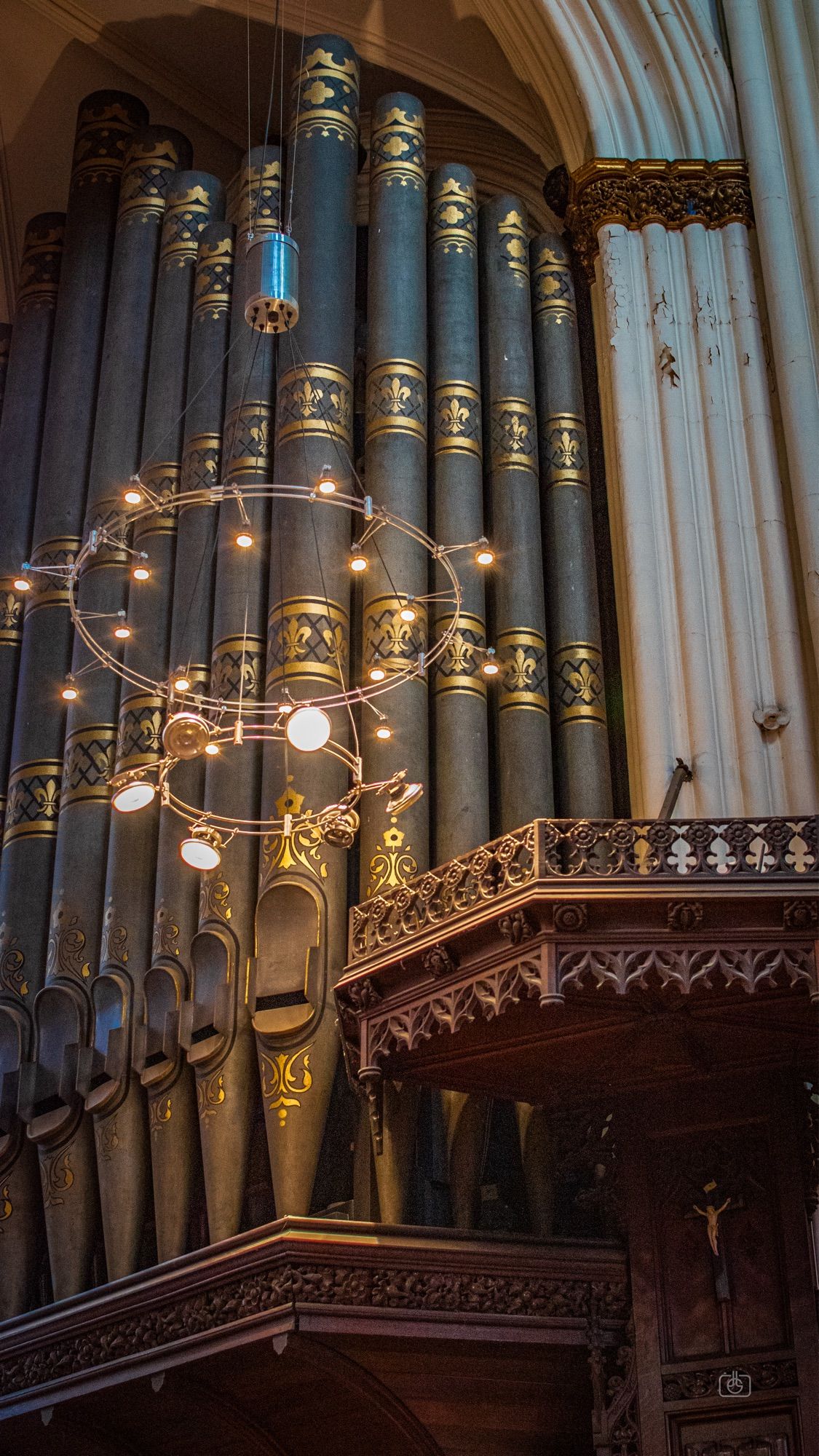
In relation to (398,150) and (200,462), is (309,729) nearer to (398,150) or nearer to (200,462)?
(200,462)

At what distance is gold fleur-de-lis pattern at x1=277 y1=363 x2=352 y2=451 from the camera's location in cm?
1236

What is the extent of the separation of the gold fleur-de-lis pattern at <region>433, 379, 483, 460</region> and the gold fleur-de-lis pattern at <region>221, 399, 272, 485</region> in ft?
4.04

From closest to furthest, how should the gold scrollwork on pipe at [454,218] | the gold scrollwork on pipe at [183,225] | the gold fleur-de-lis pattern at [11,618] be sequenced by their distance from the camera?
the gold scrollwork on pipe at [454,218] < the gold fleur-de-lis pattern at [11,618] < the gold scrollwork on pipe at [183,225]

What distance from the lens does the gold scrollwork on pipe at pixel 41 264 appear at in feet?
51.2

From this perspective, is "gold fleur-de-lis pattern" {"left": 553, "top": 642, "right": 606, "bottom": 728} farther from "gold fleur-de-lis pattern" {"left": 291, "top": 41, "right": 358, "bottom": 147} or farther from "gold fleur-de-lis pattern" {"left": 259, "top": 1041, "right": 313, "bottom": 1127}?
"gold fleur-de-lis pattern" {"left": 291, "top": 41, "right": 358, "bottom": 147}

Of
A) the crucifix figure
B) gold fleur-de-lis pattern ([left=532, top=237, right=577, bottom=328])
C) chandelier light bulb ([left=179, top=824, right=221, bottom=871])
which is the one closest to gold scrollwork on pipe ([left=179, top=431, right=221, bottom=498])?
gold fleur-de-lis pattern ([left=532, top=237, right=577, bottom=328])

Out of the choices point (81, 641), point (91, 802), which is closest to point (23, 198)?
point (81, 641)

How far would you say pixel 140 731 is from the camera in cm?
1220

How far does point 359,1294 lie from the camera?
351 inches

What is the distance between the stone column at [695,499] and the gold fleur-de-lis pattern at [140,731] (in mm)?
3229

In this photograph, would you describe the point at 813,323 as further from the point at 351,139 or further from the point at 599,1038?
the point at 599,1038

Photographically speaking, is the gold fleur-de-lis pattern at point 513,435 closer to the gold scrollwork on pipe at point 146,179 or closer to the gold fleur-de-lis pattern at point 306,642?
the gold fleur-de-lis pattern at point 306,642

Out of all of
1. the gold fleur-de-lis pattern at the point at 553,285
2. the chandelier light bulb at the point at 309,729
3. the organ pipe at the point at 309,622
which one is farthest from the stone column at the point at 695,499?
the chandelier light bulb at the point at 309,729

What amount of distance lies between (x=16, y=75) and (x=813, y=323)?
8.71 m
